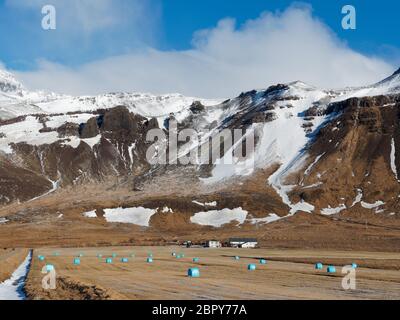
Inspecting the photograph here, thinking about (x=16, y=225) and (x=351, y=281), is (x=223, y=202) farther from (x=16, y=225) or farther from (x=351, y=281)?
(x=351, y=281)

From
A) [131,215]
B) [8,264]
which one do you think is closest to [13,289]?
[8,264]

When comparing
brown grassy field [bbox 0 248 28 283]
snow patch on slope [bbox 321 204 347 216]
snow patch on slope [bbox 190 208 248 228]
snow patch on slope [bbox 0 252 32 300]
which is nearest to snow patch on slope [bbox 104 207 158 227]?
snow patch on slope [bbox 190 208 248 228]

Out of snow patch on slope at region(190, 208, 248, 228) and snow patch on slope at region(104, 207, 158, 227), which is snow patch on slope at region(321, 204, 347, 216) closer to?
snow patch on slope at region(190, 208, 248, 228)

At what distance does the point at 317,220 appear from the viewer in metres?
169

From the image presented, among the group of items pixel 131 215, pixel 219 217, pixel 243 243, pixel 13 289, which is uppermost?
pixel 131 215

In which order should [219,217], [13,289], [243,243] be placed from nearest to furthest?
[13,289] → [243,243] → [219,217]

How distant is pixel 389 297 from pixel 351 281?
9.75 meters

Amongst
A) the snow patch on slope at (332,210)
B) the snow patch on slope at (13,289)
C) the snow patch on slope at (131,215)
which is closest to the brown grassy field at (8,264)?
the snow patch on slope at (13,289)

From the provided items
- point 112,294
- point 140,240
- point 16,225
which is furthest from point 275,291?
point 16,225

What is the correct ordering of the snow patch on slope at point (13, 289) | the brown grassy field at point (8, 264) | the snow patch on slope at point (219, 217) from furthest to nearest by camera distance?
the snow patch on slope at point (219, 217), the brown grassy field at point (8, 264), the snow patch on slope at point (13, 289)

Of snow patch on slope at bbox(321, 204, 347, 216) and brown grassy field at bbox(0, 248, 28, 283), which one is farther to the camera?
snow patch on slope at bbox(321, 204, 347, 216)

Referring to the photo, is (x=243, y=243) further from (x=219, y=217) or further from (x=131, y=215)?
(x=131, y=215)

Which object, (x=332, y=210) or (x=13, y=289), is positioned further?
(x=332, y=210)

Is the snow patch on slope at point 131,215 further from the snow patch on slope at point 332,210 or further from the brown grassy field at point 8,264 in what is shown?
the brown grassy field at point 8,264
